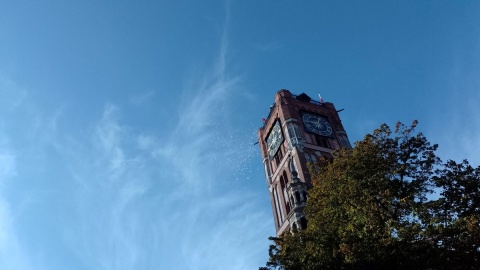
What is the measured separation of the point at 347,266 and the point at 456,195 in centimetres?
664

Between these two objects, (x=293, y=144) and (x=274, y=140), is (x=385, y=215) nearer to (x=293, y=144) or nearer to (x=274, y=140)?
(x=293, y=144)

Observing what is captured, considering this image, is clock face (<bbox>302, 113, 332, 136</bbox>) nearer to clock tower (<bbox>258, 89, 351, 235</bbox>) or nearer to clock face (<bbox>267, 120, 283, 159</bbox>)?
clock tower (<bbox>258, 89, 351, 235</bbox>)

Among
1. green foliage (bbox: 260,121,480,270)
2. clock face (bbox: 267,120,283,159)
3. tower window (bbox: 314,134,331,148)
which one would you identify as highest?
clock face (bbox: 267,120,283,159)

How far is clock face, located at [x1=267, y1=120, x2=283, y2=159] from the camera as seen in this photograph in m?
57.8

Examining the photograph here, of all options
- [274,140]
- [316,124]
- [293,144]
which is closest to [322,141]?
[316,124]

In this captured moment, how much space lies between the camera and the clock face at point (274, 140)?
2276 inches

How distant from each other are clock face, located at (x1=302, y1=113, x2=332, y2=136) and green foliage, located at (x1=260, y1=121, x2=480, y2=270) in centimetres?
3015

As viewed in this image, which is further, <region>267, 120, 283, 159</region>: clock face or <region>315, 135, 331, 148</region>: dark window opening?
<region>267, 120, 283, 159</region>: clock face

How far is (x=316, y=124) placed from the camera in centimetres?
5938

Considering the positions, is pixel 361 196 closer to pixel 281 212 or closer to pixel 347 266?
pixel 347 266

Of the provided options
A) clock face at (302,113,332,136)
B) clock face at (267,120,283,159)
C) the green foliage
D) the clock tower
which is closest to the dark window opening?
the clock tower

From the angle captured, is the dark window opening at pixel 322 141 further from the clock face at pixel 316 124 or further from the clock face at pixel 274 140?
the clock face at pixel 274 140

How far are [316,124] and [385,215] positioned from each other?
37.5 m

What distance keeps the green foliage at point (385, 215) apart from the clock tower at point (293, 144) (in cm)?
1875
